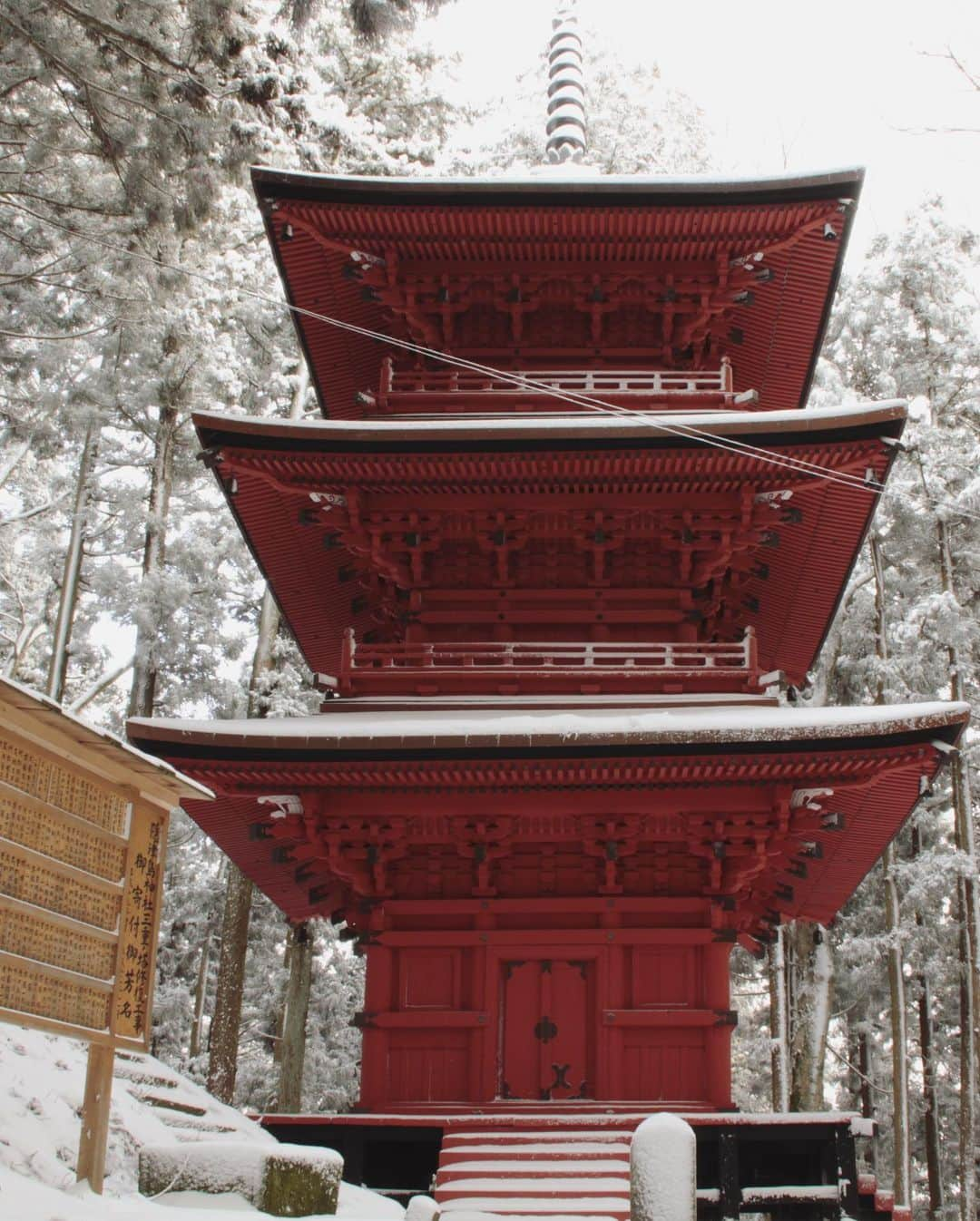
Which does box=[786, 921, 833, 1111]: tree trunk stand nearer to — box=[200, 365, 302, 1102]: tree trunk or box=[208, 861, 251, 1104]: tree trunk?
box=[200, 365, 302, 1102]: tree trunk

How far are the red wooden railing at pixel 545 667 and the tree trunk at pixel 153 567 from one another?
7823 millimetres

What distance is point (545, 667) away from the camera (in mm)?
12016

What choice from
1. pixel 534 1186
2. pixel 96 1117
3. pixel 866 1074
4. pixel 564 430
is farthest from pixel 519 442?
pixel 866 1074

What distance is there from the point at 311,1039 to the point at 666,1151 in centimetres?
2140

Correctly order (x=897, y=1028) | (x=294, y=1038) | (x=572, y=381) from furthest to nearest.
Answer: (x=897, y=1028) → (x=294, y=1038) → (x=572, y=381)

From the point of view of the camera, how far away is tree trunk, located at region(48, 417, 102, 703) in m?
19.7

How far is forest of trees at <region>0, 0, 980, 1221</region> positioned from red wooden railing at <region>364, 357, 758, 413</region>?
2.49 meters

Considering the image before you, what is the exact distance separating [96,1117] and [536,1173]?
3718 millimetres

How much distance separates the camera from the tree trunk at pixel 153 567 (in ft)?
65.1

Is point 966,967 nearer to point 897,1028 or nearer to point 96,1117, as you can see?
point 897,1028

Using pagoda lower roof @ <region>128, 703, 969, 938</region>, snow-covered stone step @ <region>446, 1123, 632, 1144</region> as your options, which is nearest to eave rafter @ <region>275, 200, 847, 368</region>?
pagoda lower roof @ <region>128, 703, 969, 938</region>

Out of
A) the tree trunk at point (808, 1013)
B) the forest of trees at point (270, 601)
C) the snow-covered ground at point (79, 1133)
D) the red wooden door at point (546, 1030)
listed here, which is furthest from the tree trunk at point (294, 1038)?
the tree trunk at point (808, 1013)

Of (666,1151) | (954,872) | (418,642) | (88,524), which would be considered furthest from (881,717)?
(88,524)

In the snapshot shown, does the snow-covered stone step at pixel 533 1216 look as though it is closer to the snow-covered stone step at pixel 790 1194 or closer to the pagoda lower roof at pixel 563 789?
the snow-covered stone step at pixel 790 1194
